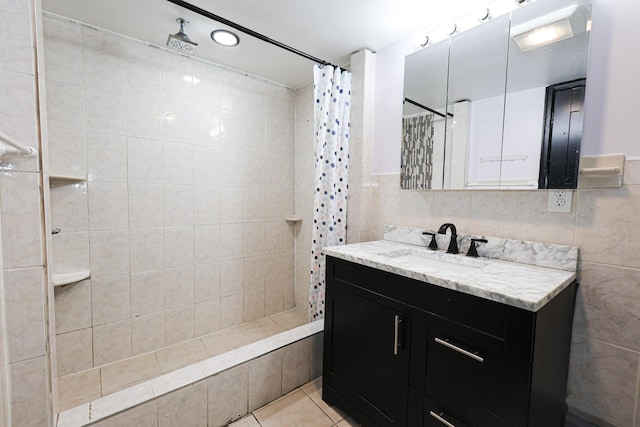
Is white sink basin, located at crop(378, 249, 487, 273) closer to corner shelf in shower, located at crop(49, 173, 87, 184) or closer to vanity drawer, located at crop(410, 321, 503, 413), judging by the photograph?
vanity drawer, located at crop(410, 321, 503, 413)

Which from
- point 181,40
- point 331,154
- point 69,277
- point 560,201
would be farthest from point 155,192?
point 560,201

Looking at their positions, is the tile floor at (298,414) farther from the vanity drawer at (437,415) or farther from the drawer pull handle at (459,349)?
the drawer pull handle at (459,349)

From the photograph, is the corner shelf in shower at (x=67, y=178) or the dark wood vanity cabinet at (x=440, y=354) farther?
the corner shelf in shower at (x=67, y=178)

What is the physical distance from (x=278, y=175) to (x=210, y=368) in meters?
1.67

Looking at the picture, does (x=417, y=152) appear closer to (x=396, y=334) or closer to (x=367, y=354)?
(x=396, y=334)

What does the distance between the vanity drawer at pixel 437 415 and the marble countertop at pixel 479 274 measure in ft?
1.38

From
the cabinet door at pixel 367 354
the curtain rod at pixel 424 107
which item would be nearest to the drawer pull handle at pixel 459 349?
the cabinet door at pixel 367 354

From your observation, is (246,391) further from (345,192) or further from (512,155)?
(512,155)

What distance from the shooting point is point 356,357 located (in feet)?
4.56

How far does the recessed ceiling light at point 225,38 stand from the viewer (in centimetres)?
172

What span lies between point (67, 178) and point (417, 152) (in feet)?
6.79

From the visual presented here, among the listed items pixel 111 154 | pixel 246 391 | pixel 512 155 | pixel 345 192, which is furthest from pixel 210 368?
pixel 512 155

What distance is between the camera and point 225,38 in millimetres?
1786

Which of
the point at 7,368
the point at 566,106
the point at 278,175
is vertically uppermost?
the point at 566,106
